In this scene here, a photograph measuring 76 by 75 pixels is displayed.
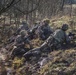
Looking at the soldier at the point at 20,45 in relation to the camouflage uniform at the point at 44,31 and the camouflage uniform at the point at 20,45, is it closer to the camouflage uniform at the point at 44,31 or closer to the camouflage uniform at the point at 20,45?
the camouflage uniform at the point at 20,45

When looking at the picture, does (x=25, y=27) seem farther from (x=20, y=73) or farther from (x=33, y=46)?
(x=20, y=73)

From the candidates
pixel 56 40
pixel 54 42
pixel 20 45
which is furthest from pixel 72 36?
pixel 20 45

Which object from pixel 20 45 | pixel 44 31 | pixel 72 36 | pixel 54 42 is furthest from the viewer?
pixel 44 31

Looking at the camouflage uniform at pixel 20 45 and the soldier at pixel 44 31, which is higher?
the soldier at pixel 44 31

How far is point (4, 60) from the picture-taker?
1836 centimetres

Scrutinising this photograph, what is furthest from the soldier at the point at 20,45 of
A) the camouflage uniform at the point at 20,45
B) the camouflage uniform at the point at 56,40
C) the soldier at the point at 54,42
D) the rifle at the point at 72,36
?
the rifle at the point at 72,36

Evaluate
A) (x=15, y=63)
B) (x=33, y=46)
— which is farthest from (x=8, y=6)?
(x=33, y=46)

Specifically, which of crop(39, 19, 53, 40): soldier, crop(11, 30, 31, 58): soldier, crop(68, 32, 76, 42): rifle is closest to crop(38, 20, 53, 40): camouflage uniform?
crop(39, 19, 53, 40): soldier

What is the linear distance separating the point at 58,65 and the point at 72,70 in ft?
4.11

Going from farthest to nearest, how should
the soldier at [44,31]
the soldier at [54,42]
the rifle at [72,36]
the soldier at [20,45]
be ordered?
the soldier at [44,31] < the rifle at [72,36] < the soldier at [20,45] < the soldier at [54,42]

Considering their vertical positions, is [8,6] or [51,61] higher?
[8,6]

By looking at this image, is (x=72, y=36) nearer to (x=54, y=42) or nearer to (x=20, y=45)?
(x=54, y=42)

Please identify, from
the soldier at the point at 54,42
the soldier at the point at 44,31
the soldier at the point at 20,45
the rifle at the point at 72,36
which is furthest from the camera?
the soldier at the point at 44,31

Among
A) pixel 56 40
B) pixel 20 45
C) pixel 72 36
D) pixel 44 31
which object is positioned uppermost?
pixel 44 31
